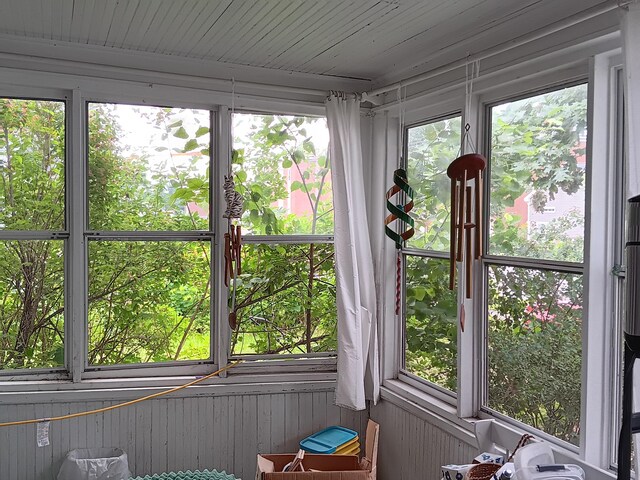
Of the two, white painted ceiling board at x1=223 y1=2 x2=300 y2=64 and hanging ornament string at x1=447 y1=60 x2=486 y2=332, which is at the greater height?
white painted ceiling board at x1=223 y1=2 x2=300 y2=64

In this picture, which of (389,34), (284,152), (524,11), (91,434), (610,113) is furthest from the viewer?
(284,152)

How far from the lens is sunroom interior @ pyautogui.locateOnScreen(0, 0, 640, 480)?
7.04 feet

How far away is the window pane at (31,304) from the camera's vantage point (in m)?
2.85

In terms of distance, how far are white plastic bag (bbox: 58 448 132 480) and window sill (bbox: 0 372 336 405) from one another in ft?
0.88

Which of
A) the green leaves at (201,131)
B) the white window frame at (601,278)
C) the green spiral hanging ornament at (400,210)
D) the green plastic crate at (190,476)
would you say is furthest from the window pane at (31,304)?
the white window frame at (601,278)

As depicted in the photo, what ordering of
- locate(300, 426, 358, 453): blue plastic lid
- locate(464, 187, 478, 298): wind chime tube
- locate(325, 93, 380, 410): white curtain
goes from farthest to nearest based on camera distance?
locate(325, 93, 380, 410): white curtain
locate(300, 426, 358, 453): blue plastic lid
locate(464, 187, 478, 298): wind chime tube

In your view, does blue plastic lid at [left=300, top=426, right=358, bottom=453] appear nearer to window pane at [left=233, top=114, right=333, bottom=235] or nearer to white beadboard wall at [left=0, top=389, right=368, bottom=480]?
white beadboard wall at [left=0, top=389, right=368, bottom=480]

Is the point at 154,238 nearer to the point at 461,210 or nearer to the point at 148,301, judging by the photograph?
the point at 148,301

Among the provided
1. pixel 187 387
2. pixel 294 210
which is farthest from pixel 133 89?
pixel 187 387

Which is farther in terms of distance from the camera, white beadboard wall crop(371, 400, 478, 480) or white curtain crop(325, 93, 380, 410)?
white curtain crop(325, 93, 380, 410)

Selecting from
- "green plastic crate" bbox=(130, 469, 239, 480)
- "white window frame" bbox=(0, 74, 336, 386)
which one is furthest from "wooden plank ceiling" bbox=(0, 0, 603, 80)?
"green plastic crate" bbox=(130, 469, 239, 480)

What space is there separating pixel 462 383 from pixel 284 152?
1599mm

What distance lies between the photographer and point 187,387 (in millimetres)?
3018

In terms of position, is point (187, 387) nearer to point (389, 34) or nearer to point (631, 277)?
point (389, 34)
